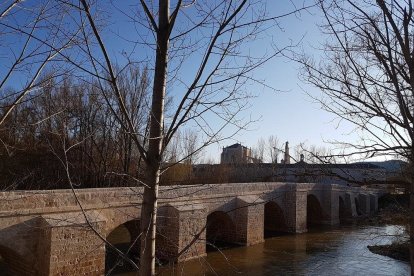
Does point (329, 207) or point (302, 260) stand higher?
point (329, 207)

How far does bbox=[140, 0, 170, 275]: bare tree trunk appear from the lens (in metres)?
2.28

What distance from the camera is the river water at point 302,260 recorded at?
13250 mm

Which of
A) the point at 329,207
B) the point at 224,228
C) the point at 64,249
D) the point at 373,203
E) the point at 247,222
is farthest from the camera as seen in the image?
the point at 373,203

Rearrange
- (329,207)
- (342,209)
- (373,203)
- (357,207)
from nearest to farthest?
(329,207), (342,209), (357,207), (373,203)

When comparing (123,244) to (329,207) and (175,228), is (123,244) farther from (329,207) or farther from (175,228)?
(329,207)

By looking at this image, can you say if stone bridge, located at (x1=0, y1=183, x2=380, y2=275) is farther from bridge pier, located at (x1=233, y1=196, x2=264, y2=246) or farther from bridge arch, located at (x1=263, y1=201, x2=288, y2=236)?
bridge arch, located at (x1=263, y1=201, x2=288, y2=236)

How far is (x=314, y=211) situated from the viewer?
27781mm

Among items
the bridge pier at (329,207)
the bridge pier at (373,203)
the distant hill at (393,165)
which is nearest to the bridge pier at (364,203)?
the bridge pier at (373,203)

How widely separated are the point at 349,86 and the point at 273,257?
11855 millimetres

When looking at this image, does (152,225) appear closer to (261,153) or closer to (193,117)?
(193,117)

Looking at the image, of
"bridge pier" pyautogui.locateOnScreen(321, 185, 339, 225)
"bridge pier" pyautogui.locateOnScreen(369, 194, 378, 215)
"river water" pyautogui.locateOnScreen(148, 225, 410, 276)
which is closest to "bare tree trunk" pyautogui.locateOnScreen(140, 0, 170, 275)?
"river water" pyautogui.locateOnScreen(148, 225, 410, 276)

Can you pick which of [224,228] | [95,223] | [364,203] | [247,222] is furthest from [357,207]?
[95,223]

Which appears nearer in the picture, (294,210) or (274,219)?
(294,210)

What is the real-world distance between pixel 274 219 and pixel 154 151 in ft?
68.7
